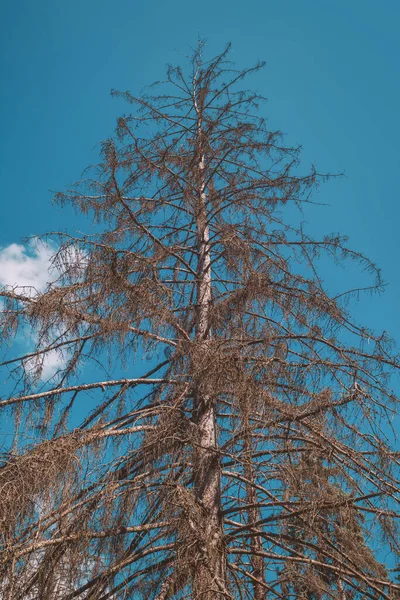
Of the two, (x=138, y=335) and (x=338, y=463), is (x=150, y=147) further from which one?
(x=338, y=463)

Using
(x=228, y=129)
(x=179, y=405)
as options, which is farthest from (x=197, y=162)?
(x=179, y=405)

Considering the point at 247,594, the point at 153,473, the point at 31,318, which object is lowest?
the point at 247,594

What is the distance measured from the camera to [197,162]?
6.94 meters

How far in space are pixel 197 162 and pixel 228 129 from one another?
2.00ft

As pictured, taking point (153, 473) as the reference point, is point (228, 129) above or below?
above

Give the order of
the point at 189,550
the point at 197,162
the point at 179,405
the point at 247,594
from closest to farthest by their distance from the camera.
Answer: the point at 189,550 → the point at 247,594 → the point at 179,405 → the point at 197,162

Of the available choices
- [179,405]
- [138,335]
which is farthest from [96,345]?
[179,405]

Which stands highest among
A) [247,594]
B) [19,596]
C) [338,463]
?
[338,463]

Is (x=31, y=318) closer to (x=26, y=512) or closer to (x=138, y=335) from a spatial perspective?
(x=138, y=335)

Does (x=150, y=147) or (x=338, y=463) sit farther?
(x=150, y=147)

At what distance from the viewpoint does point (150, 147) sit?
290 inches

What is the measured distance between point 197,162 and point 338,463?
4.16 metres

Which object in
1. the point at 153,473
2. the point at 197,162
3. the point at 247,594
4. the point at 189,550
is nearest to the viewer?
the point at 189,550

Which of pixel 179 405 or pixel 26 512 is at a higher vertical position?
pixel 179 405
